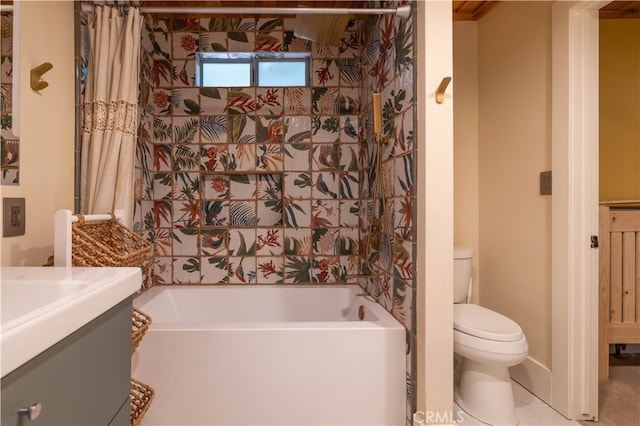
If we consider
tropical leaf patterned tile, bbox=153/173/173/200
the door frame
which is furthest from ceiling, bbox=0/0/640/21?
tropical leaf patterned tile, bbox=153/173/173/200

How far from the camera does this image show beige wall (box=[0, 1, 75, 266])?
1.36 m

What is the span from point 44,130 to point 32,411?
136 cm

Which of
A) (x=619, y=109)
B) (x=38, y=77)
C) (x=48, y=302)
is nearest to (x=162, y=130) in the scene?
(x=38, y=77)

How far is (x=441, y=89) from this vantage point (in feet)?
4.92


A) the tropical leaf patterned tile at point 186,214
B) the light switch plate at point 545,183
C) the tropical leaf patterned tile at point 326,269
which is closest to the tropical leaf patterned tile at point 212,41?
the tropical leaf patterned tile at point 186,214

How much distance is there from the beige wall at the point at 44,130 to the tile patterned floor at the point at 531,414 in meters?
2.20

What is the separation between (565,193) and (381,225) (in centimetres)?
101

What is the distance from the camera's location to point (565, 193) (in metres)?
1.92

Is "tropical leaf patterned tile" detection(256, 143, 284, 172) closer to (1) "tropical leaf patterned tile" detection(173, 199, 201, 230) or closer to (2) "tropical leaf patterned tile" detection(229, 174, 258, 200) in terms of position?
(2) "tropical leaf patterned tile" detection(229, 174, 258, 200)

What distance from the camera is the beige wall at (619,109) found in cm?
260

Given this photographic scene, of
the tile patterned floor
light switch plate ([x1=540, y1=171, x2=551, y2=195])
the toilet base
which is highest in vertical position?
light switch plate ([x1=540, y1=171, x2=551, y2=195])

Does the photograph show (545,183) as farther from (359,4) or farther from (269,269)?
(269,269)

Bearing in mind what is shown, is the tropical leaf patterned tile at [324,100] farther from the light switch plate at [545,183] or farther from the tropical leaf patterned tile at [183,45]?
the light switch plate at [545,183]

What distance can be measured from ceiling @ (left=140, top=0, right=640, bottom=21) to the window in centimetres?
34
